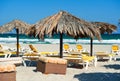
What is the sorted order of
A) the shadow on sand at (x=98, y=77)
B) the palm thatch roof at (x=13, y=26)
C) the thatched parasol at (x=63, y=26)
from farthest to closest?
1. the palm thatch roof at (x=13, y=26)
2. the thatched parasol at (x=63, y=26)
3. the shadow on sand at (x=98, y=77)

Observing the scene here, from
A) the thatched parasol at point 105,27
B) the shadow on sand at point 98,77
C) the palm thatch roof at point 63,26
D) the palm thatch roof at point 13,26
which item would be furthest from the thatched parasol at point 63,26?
the palm thatch roof at point 13,26

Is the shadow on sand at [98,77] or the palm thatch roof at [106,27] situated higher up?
the palm thatch roof at [106,27]

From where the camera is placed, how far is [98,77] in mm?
9859

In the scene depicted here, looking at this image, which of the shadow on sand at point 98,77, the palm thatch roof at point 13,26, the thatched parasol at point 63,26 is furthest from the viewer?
the palm thatch roof at point 13,26

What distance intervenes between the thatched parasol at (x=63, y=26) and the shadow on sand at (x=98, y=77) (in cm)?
179

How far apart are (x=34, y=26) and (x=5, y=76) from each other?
13.9 feet

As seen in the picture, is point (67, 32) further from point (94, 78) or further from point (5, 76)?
point (5, 76)

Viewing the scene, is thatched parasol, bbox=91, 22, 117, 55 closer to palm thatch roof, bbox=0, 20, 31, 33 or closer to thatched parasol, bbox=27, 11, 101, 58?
thatched parasol, bbox=27, 11, 101, 58

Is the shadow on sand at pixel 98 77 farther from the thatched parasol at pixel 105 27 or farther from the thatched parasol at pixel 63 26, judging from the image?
the thatched parasol at pixel 105 27

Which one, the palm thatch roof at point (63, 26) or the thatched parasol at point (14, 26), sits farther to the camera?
the thatched parasol at point (14, 26)

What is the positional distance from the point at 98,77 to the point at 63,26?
99.2 inches

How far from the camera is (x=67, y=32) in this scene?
458 inches

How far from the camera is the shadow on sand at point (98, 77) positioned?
374 inches

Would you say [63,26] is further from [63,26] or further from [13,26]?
[13,26]
